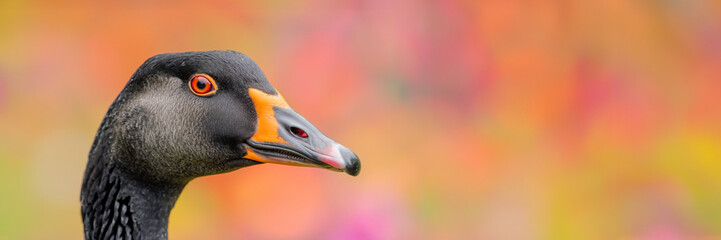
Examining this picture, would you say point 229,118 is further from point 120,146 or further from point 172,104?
point 120,146

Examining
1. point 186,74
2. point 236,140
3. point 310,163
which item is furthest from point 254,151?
point 186,74

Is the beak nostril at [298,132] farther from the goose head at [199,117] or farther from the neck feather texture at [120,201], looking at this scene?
the neck feather texture at [120,201]

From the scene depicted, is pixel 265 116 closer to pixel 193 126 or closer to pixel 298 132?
pixel 298 132

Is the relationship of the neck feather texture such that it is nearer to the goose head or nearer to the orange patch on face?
the goose head

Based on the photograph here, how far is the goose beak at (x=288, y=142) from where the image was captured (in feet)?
5.80

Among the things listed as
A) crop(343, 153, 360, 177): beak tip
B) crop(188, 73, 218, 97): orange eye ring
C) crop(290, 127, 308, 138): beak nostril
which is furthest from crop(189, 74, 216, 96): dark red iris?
crop(343, 153, 360, 177): beak tip

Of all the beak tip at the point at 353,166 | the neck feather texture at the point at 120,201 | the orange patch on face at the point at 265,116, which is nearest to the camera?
the beak tip at the point at 353,166

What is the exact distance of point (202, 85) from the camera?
6.33 feet

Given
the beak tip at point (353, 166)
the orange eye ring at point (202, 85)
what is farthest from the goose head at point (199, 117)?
the beak tip at point (353, 166)

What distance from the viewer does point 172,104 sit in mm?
1939

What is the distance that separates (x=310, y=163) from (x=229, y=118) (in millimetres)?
295

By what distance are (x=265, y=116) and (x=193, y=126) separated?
9.1 inches

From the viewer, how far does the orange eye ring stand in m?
1.92

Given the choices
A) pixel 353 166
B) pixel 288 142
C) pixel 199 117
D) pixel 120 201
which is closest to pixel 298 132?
pixel 288 142
